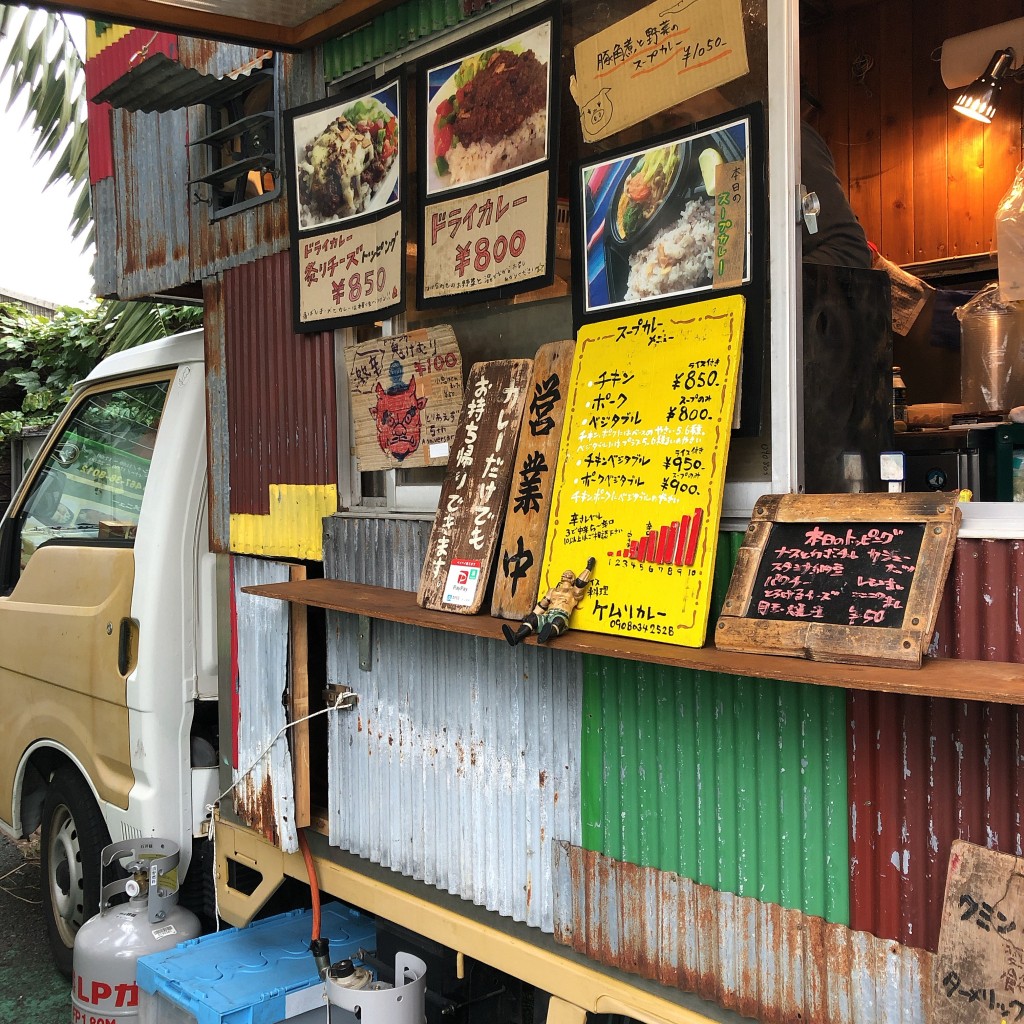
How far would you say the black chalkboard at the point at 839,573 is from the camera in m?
1.92

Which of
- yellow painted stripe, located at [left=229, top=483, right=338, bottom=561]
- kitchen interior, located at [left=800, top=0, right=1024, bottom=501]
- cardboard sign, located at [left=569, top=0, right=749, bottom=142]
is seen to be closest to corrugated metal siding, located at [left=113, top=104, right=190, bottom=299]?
yellow painted stripe, located at [left=229, top=483, right=338, bottom=561]

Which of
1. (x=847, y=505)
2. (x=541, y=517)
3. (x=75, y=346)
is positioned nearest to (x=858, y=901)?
(x=847, y=505)

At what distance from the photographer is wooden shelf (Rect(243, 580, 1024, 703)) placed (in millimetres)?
1658

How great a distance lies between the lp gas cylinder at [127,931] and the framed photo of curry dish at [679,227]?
256cm

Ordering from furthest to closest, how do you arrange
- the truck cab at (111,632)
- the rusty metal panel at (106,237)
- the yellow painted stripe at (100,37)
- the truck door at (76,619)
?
the rusty metal panel at (106,237) → the yellow painted stripe at (100,37) → the truck door at (76,619) → the truck cab at (111,632)

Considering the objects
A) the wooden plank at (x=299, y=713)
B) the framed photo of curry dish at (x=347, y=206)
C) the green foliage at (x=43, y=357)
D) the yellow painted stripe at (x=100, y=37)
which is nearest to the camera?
the framed photo of curry dish at (x=347, y=206)

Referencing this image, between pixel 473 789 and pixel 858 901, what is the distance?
1.16m

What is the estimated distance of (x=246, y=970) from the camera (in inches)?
129

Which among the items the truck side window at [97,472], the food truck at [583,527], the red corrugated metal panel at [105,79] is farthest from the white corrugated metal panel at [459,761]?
the red corrugated metal panel at [105,79]

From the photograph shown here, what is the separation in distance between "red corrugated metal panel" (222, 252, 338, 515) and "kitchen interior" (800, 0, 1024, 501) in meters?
2.47

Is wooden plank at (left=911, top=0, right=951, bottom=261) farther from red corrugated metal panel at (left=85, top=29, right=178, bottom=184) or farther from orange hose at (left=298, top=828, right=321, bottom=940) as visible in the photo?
orange hose at (left=298, top=828, right=321, bottom=940)

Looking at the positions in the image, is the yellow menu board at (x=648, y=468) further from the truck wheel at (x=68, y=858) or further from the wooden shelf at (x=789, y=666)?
the truck wheel at (x=68, y=858)

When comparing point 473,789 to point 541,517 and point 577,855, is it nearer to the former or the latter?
point 577,855

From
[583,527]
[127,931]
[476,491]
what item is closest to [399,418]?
[476,491]
